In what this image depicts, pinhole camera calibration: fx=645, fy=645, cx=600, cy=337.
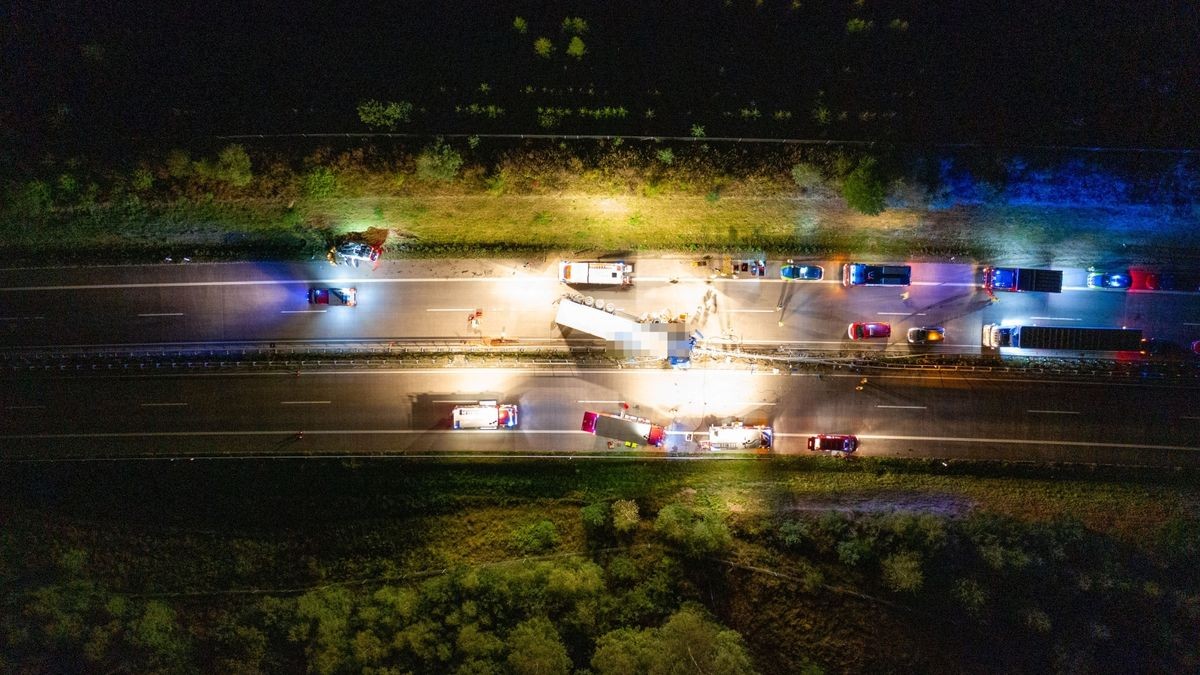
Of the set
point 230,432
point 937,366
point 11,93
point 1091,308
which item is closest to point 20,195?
point 11,93

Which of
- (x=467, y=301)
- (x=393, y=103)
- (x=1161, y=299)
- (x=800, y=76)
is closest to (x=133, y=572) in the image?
(x=467, y=301)

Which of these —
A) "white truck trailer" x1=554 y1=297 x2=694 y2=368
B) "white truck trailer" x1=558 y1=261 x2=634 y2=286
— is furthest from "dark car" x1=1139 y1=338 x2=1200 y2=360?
"white truck trailer" x1=558 y1=261 x2=634 y2=286

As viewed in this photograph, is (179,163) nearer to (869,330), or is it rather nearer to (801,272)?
(801,272)

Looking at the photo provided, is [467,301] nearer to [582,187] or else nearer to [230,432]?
[582,187]

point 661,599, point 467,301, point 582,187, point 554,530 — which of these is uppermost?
point 582,187

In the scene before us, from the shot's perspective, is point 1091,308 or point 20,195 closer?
point 20,195

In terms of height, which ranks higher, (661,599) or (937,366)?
(937,366)

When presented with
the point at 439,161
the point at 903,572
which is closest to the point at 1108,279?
the point at 903,572
